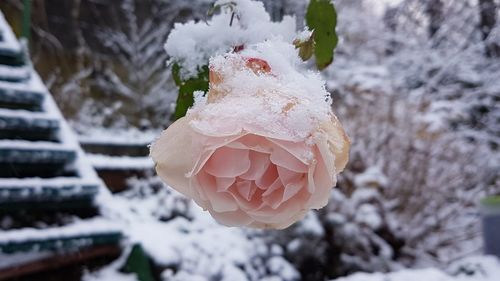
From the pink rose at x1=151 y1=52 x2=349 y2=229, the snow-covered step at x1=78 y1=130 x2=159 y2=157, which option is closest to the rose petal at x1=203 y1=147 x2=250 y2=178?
the pink rose at x1=151 y1=52 x2=349 y2=229

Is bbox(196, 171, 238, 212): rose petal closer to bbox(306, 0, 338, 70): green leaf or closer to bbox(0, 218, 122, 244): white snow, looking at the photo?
bbox(306, 0, 338, 70): green leaf

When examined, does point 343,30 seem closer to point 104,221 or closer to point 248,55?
point 104,221

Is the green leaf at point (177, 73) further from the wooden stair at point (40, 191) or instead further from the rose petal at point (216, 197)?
the wooden stair at point (40, 191)

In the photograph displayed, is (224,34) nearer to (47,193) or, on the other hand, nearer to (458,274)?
(47,193)

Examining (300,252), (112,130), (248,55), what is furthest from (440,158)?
(248,55)

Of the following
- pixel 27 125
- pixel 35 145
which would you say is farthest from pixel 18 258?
pixel 27 125

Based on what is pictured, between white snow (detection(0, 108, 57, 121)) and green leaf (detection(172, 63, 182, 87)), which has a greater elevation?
green leaf (detection(172, 63, 182, 87))

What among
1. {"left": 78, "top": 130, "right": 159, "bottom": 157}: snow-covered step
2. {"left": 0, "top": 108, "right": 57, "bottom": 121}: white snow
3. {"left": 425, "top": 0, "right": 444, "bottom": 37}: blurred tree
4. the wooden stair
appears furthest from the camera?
{"left": 425, "top": 0, "right": 444, "bottom": 37}: blurred tree

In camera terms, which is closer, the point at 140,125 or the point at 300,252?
the point at 300,252
